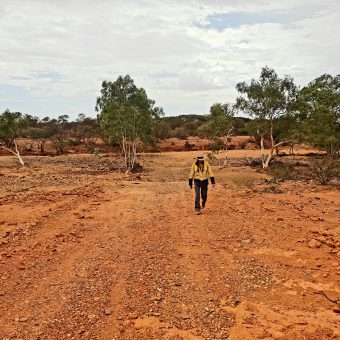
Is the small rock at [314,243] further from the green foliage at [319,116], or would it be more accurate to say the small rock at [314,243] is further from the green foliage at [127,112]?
the green foliage at [127,112]

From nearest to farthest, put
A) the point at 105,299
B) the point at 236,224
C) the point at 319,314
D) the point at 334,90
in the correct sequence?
the point at 319,314 < the point at 105,299 < the point at 236,224 < the point at 334,90

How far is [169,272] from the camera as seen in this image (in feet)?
22.8

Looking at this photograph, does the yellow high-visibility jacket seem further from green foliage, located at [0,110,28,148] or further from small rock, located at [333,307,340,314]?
green foliage, located at [0,110,28,148]

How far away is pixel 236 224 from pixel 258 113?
1998 centimetres

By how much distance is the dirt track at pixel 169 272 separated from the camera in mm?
5180

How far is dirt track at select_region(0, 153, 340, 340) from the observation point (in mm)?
5180

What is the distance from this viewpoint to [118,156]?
44.9m

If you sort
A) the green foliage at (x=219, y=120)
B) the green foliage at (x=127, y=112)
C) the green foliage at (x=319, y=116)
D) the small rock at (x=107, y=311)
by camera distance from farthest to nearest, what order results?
the green foliage at (x=219, y=120) → the green foliage at (x=127, y=112) → the green foliage at (x=319, y=116) → the small rock at (x=107, y=311)

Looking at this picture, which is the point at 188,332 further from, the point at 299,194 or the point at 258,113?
the point at 258,113

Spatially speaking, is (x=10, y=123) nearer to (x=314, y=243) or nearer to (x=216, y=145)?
(x=216, y=145)

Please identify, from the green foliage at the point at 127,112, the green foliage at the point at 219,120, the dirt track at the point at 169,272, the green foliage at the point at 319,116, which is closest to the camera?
the dirt track at the point at 169,272

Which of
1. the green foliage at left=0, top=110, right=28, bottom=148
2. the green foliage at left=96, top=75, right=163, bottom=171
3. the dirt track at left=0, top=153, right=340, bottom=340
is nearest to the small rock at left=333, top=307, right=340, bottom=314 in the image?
the dirt track at left=0, top=153, right=340, bottom=340

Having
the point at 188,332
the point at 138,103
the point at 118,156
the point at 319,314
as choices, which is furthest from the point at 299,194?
the point at 118,156

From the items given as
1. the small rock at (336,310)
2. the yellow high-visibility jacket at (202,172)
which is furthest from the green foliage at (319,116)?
the small rock at (336,310)
